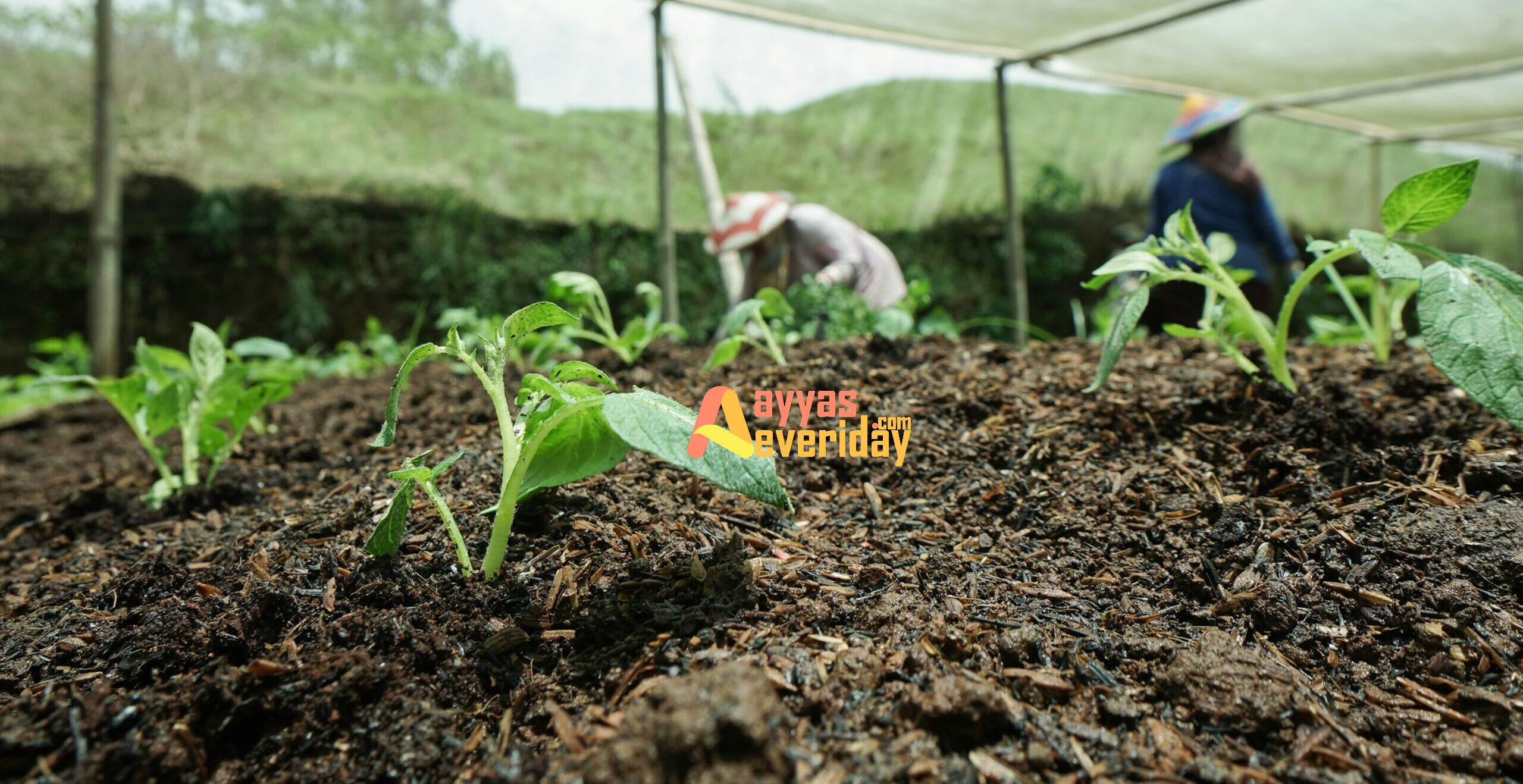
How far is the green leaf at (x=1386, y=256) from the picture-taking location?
1.19 m

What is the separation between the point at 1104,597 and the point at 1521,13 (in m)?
5.30

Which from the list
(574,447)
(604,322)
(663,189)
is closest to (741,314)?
(604,322)

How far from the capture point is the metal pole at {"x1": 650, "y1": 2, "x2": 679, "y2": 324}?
3.73 metres

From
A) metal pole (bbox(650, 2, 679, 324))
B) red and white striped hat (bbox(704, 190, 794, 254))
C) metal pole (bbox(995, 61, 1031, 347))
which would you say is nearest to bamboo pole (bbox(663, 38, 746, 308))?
red and white striped hat (bbox(704, 190, 794, 254))

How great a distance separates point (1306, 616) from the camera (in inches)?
40.4

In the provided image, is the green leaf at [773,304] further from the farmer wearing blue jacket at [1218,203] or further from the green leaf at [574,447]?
the farmer wearing blue jacket at [1218,203]

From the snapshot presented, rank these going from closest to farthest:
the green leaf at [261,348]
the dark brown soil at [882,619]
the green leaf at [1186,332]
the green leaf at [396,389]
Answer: the dark brown soil at [882,619], the green leaf at [396,389], the green leaf at [1186,332], the green leaf at [261,348]

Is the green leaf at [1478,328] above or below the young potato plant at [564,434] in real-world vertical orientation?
above

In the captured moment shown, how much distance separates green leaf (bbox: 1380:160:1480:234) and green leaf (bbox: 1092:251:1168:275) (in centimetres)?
36

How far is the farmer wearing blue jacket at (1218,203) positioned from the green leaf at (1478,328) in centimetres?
279

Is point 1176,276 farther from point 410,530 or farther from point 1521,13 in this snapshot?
point 1521,13

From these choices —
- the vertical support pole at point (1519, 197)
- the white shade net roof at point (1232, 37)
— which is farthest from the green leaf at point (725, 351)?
the vertical support pole at point (1519, 197)

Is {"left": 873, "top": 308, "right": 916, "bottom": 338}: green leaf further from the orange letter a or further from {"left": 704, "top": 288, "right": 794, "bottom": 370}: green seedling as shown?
the orange letter a

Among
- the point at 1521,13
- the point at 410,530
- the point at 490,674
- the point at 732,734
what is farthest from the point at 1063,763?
the point at 1521,13
